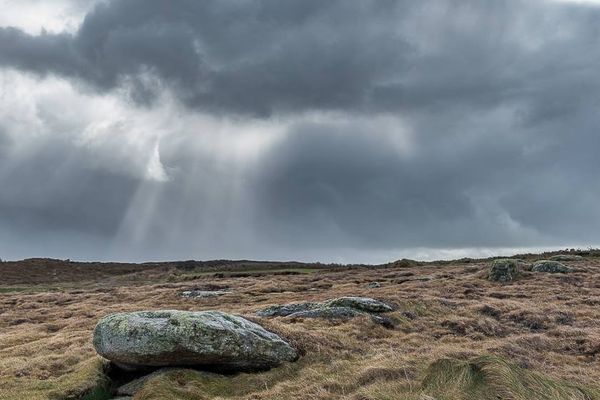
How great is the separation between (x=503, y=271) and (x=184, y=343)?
4232 cm

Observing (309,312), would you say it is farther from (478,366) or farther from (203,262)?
(203,262)

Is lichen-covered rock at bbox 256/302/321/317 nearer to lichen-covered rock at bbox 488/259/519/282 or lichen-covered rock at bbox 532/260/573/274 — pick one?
lichen-covered rock at bbox 488/259/519/282

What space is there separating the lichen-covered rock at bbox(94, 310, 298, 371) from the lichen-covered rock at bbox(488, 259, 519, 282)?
123 ft

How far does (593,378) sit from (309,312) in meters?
14.2

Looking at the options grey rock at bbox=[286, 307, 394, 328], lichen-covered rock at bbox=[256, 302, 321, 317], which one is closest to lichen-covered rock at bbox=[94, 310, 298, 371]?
grey rock at bbox=[286, 307, 394, 328]

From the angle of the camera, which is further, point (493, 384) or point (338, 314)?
point (338, 314)

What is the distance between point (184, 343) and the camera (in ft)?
58.0

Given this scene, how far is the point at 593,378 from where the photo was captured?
16375 millimetres

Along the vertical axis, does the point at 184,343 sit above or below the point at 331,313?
below

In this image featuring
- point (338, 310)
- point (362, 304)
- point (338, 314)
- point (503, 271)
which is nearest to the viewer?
point (338, 314)

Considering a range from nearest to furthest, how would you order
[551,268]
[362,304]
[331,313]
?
[331,313]
[362,304]
[551,268]

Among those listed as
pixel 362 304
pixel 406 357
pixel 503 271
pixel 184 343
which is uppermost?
pixel 503 271

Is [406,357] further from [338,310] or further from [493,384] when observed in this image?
[338,310]

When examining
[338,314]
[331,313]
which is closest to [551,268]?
[338,314]
